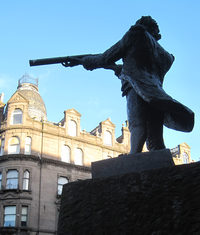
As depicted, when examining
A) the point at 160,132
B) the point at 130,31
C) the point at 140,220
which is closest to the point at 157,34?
the point at 130,31

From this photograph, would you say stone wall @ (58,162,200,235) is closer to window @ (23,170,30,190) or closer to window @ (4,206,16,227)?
window @ (4,206,16,227)

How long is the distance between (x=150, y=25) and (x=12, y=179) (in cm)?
2665

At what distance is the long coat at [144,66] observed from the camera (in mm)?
4281

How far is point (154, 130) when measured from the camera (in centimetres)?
467

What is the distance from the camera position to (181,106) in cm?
417

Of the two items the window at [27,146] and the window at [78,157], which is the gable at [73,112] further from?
the window at [27,146]

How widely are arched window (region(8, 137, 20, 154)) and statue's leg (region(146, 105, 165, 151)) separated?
90.8 feet

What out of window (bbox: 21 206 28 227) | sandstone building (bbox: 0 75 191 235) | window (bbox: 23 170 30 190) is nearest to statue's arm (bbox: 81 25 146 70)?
sandstone building (bbox: 0 75 191 235)

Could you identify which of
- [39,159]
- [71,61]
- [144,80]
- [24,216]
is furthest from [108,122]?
[144,80]

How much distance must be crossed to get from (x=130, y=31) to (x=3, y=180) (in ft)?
88.9

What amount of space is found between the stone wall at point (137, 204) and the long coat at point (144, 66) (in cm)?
100

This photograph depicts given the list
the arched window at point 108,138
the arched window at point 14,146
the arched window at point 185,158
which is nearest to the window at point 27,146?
the arched window at point 14,146

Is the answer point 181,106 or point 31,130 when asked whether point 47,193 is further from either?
point 181,106

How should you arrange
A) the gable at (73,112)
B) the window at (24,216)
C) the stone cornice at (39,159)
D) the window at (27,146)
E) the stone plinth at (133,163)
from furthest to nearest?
the gable at (73,112) → the window at (27,146) → the stone cornice at (39,159) → the window at (24,216) → the stone plinth at (133,163)
